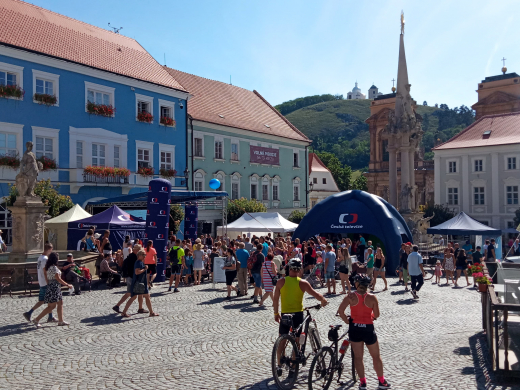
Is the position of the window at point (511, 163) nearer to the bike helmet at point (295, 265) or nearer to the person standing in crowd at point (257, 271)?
the person standing in crowd at point (257, 271)

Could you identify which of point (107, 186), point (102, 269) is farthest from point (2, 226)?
point (102, 269)

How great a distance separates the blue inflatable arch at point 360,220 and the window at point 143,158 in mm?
11479

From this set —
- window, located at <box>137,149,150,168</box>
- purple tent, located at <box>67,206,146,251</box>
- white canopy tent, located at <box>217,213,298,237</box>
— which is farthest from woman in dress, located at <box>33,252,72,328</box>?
window, located at <box>137,149,150,168</box>

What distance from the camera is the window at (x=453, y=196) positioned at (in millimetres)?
48878

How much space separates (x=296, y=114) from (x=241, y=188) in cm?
15674

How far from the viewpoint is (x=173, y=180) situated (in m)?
33.7

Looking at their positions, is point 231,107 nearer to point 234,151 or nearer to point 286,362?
point 234,151

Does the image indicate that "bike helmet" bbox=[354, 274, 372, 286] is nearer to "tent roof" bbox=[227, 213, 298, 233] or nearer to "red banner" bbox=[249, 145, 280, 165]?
"tent roof" bbox=[227, 213, 298, 233]

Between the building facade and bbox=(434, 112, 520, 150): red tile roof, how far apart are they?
14.4m

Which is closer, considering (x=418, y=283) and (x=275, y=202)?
(x=418, y=283)

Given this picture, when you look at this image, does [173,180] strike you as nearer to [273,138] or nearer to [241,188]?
[241,188]

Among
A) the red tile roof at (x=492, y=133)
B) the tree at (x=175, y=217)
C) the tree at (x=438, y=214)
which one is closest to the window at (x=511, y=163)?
the red tile roof at (x=492, y=133)

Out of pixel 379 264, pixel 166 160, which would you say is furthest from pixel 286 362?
pixel 166 160

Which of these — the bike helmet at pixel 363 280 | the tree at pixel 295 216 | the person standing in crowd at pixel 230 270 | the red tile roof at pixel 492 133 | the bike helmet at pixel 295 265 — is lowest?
the person standing in crowd at pixel 230 270
